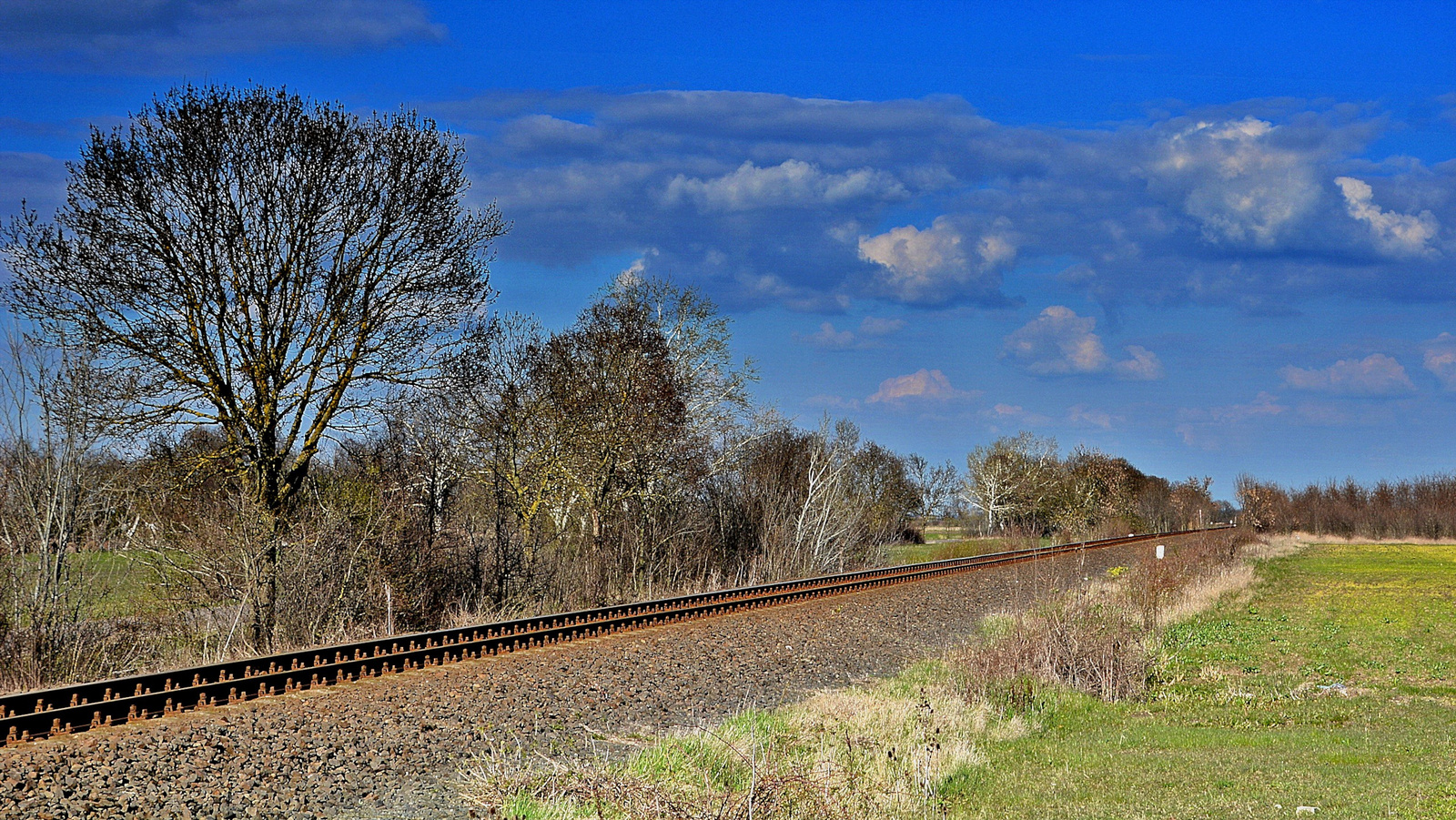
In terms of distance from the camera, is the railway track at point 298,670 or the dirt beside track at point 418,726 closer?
the dirt beside track at point 418,726

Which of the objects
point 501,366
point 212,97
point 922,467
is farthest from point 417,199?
point 922,467

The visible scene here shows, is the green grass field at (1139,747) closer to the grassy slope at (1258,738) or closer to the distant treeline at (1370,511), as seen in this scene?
the grassy slope at (1258,738)

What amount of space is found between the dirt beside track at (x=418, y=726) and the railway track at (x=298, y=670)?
1.16 feet

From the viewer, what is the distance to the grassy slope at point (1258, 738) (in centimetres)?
905

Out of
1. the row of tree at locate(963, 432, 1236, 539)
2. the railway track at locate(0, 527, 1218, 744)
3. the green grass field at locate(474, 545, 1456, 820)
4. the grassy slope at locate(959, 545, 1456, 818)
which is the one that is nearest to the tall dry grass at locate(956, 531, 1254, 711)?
the green grass field at locate(474, 545, 1456, 820)

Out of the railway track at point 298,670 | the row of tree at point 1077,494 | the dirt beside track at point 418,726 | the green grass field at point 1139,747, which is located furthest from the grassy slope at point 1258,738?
the row of tree at point 1077,494

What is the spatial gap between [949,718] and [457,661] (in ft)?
20.9

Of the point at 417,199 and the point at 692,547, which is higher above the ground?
the point at 417,199

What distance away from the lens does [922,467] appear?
9644 centimetres

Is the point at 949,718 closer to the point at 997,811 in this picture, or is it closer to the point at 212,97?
the point at 997,811

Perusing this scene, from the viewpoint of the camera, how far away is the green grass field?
8.81 metres

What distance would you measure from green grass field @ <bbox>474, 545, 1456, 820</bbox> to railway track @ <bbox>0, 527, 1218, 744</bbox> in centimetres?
469

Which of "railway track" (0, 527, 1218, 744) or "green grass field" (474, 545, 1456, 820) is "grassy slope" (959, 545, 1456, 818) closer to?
"green grass field" (474, 545, 1456, 820)

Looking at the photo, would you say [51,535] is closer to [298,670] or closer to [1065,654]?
[298,670]
